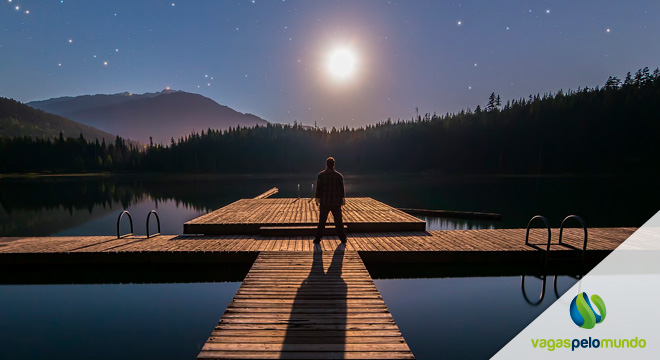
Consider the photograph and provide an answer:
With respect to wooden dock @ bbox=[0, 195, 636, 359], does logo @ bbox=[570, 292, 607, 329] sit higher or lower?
lower

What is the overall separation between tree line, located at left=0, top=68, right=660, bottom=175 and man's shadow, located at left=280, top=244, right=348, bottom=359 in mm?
87439

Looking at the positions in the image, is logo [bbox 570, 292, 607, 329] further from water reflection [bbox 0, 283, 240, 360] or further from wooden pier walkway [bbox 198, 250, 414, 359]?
water reflection [bbox 0, 283, 240, 360]

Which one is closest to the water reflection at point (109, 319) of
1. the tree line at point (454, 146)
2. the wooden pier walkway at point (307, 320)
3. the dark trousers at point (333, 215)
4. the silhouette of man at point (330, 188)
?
the wooden pier walkway at point (307, 320)

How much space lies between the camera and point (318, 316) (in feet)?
14.6

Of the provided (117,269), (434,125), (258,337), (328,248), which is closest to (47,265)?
(117,269)

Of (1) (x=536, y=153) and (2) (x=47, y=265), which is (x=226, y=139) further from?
(2) (x=47, y=265)

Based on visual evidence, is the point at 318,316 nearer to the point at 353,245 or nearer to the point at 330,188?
the point at 330,188

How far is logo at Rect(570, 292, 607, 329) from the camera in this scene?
5852 mm

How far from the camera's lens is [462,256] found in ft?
26.9

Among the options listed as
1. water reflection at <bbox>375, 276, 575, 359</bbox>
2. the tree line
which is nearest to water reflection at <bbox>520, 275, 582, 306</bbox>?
water reflection at <bbox>375, 276, 575, 359</bbox>

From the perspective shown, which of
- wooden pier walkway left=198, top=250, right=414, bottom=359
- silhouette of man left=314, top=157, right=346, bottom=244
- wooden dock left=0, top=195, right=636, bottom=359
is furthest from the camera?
silhouette of man left=314, top=157, right=346, bottom=244

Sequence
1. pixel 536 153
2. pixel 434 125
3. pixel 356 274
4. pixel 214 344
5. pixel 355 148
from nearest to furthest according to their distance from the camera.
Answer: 1. pixel 214 344
2. pixel 356 274
3. pixel 536 153
4. pixel 434 125
5. pixel 355 148

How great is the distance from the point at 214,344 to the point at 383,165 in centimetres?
9962

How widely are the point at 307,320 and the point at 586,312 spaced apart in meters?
5.63
